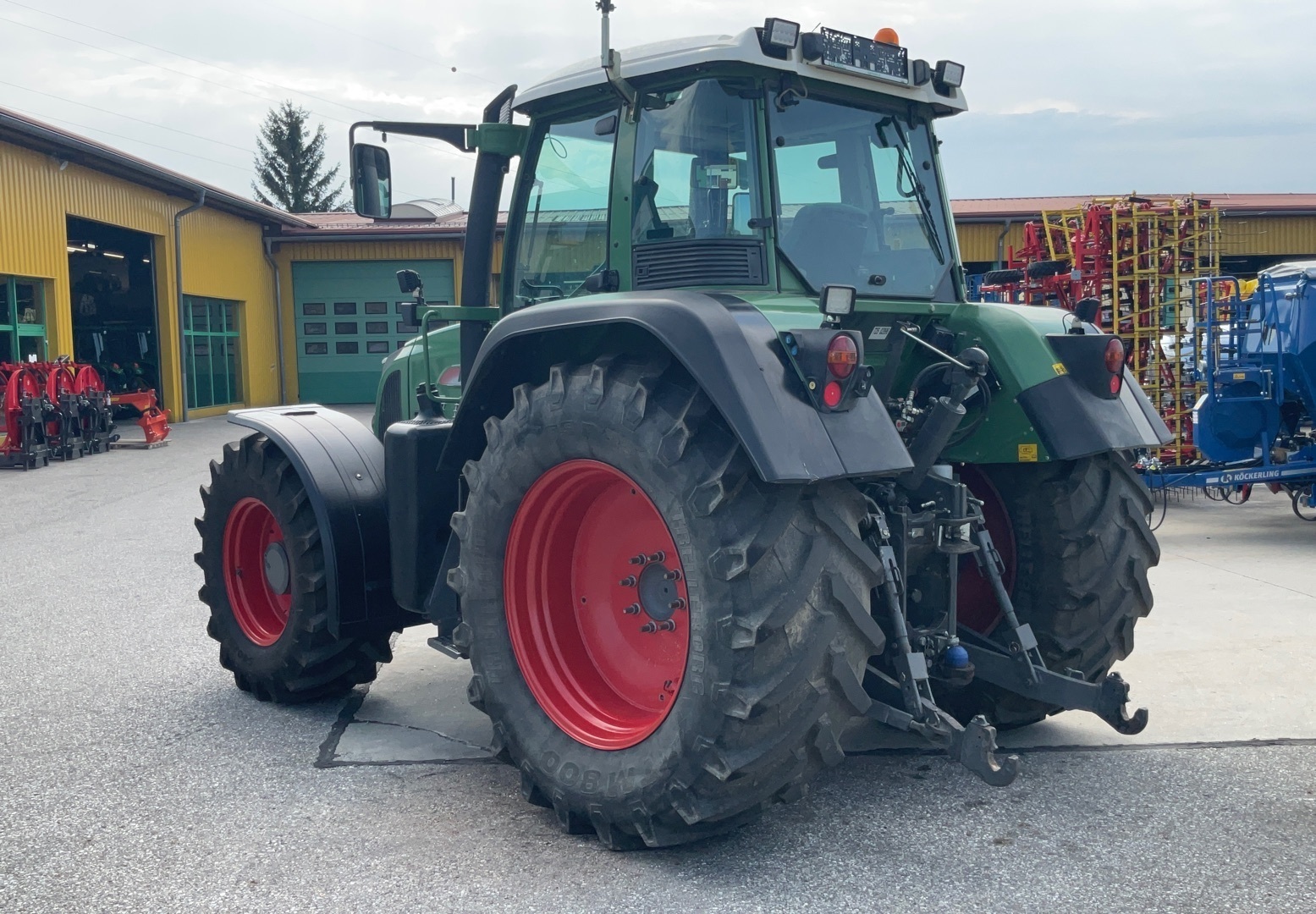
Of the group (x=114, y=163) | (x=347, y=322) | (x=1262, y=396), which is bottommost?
(x=1262, y=396)

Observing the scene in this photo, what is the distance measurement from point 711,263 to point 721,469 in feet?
2.84

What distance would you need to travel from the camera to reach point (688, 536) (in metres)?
3.13

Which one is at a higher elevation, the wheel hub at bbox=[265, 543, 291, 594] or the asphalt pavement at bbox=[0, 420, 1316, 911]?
the wheel hub at bbox=[265, 543, 291, 594]

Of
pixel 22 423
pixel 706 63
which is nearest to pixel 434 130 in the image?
pixel 706 63

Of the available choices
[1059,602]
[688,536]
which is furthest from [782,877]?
[1059,602]

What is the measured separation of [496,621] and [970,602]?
183 centimetres

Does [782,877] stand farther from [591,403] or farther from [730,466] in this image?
[591,403]

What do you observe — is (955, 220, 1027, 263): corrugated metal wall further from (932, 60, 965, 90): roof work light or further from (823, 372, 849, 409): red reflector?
(823, 372, 849, 409): red reflector

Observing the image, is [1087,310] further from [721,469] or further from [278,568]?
[278,568]

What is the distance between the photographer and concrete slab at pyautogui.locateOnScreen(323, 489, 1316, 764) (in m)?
4.34

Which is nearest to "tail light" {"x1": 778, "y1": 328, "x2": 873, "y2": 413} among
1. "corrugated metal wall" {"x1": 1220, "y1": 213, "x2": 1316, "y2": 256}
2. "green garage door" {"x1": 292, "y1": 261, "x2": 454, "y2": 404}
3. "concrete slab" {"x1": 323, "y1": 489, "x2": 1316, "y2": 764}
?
"concrete slab" {"x1": 323, "y1": 489, "x2": 1316, "y2": 764}

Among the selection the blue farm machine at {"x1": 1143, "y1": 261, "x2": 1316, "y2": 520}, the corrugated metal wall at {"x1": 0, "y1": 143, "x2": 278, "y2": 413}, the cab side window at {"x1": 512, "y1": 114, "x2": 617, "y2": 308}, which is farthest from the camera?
the corrugated metal wall at {"x1": 0, "y1": 143, "x2": 278, "y2": 413}

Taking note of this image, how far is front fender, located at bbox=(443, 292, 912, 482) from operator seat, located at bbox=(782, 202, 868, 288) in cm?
53

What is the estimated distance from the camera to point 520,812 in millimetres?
3674
